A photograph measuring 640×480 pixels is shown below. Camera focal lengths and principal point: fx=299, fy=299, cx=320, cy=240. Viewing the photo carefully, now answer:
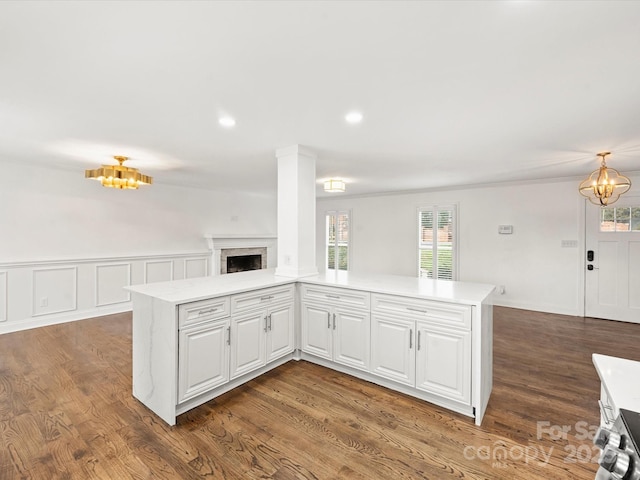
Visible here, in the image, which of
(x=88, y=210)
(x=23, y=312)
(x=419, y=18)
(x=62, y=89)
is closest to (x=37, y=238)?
(x=88, y=210)

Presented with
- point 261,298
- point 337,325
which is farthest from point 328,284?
point 261,298

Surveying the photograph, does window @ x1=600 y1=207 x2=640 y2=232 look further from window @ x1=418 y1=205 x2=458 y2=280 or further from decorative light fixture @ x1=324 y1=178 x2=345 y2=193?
decorative light fixture @ x1=324 y1=178 x2=345 y2=193

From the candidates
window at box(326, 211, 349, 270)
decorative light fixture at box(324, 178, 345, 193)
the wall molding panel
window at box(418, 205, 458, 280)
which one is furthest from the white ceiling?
window at box(326, 211, 349, 270)

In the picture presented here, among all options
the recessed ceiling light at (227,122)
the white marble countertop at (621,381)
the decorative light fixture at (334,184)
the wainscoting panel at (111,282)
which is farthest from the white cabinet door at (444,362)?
the wainscoting panel at (111,282)

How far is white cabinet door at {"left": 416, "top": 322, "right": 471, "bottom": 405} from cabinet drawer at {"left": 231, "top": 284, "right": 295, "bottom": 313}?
1.28 m

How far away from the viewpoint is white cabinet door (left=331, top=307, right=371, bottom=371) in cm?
266

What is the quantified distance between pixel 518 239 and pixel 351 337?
13.8 ft

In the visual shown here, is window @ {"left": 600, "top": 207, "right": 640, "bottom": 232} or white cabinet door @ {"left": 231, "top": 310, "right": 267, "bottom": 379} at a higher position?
window @ {"left": 600, "top": 207, "right": 640, "bottom": 232}

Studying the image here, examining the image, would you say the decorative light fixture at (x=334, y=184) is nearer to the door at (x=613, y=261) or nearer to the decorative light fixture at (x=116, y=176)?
the decorative light fixture at (x=116, y=176)

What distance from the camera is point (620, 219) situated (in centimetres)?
455

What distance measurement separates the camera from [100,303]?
190 inches

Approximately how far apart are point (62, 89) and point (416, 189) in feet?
18.8

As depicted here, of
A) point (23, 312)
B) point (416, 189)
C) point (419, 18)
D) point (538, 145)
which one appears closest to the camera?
point (419, 18)

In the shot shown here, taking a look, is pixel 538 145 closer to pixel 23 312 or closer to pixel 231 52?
pixel 231 52
